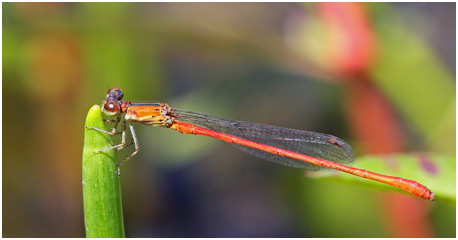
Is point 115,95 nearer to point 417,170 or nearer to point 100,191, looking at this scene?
point 100,191

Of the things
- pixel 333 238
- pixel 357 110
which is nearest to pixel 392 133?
pixel 357 110

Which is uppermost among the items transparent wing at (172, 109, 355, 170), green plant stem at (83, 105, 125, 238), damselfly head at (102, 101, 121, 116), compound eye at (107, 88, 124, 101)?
compound eye at (107, 88, 124, 101)

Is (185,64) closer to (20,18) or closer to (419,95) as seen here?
(20,18)

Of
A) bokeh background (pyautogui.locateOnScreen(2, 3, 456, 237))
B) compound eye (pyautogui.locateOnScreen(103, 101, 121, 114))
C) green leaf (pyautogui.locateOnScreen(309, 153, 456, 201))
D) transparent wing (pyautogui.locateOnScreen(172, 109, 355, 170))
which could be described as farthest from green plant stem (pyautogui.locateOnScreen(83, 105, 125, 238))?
bokeh background (pyautogui.locateOnScreen(2, 3, 456, 237))

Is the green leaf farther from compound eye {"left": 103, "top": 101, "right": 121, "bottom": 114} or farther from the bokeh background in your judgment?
compound eye {"left": 103, "top": 101, "right": 121, "bottom": 114}

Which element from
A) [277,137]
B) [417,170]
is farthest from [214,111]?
[417,170]

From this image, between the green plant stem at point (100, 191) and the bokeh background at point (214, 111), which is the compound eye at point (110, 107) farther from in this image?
the green plant stem at point (100, 191)
